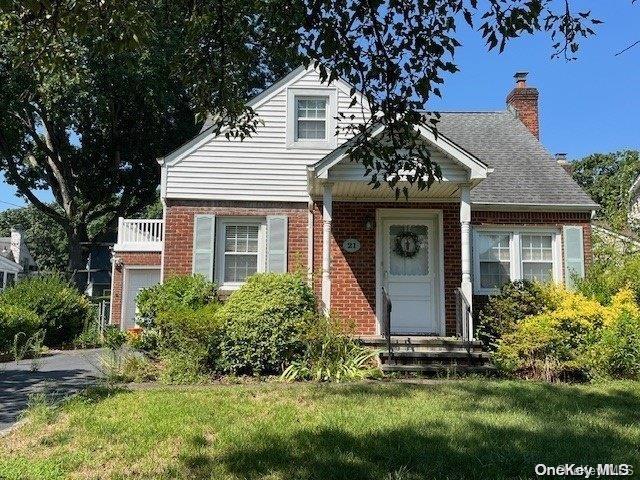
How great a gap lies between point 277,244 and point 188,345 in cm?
380

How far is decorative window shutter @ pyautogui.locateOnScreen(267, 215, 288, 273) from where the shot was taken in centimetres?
1145

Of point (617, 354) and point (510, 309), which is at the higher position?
point (510, 309)

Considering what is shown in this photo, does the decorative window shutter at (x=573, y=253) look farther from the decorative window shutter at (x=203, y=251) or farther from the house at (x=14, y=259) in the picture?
the house at (x=14, y=259)

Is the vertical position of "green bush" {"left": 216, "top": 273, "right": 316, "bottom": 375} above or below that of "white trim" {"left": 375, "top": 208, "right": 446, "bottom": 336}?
below

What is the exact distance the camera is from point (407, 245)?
11.3 m

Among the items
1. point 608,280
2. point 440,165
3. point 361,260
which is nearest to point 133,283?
point 361,260

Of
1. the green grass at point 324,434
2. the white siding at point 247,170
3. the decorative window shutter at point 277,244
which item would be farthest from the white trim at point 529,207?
the green grass at point 324,434

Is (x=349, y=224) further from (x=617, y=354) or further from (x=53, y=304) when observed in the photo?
(x=53, y=304)

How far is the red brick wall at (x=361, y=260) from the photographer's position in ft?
36.5

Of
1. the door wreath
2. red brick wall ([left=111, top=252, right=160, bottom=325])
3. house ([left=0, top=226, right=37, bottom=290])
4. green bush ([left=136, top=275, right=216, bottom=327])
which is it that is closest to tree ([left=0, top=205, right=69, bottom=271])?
house ([left=0, top=226, right=37, bottom=290])

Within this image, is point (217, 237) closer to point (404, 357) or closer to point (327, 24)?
point (404, 357)

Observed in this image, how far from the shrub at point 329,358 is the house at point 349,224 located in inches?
84.4

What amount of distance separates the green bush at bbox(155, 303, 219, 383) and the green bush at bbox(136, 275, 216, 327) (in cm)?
179

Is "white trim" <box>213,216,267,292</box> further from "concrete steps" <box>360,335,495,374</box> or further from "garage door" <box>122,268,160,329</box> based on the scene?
"garage door" <box>122,268,160,329</box>
